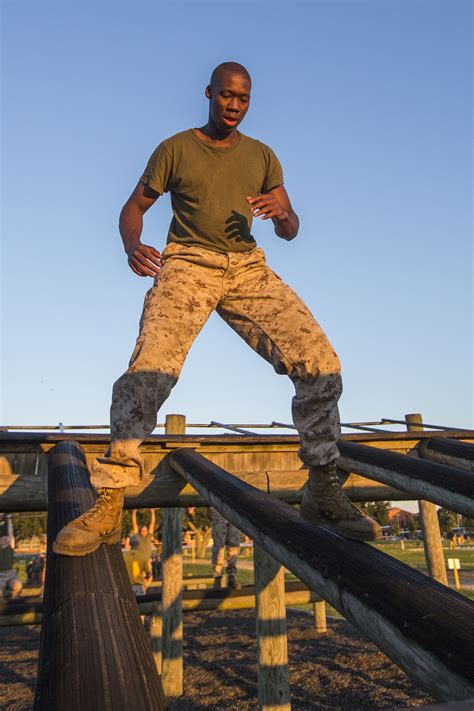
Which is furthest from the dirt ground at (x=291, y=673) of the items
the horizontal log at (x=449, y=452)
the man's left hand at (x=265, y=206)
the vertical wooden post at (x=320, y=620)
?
the man's left hand at (x=265, y=206)

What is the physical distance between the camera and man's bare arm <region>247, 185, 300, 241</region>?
273cm

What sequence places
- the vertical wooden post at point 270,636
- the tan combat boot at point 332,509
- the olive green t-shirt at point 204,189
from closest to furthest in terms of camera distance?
the tan combat boot at point 332,509, the olive green t-shirt at point 204,189, the vertical wooden post at point 270,636

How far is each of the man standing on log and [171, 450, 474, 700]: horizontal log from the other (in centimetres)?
26

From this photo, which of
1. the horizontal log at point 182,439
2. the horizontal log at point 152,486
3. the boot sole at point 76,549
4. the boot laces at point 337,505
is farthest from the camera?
the horizontal log at point 182,439

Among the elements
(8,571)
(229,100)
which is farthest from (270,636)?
(8,571)

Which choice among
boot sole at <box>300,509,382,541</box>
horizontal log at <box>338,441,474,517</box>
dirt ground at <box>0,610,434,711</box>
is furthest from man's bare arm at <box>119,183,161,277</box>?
dirt ground at <box>0,610,434,711</box>

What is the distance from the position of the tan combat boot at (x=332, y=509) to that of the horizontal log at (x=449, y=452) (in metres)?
2.42

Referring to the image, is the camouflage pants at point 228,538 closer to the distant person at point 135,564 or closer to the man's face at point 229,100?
the distant person at point 135,564

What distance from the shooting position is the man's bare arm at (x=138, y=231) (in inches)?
108

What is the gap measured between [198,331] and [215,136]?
3.60 feet

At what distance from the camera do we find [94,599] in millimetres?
1603

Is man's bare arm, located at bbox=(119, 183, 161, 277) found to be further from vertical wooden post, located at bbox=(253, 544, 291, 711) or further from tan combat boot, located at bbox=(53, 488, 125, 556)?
vertical wooden post, located at bbox=(253, 544, 291, 711)

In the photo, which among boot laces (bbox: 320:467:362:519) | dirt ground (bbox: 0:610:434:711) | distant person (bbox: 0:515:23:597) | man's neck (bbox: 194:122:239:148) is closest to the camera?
boot laces (bbox: 320:467:362:519)

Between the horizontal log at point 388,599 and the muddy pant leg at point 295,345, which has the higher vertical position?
the muddy pant leg at point 295,345
